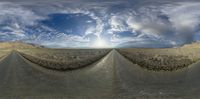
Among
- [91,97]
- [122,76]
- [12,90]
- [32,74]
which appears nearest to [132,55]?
[122,76]

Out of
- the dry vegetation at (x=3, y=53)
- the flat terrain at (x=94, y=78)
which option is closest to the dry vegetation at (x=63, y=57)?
the flat terrain at (x=94, y=78)

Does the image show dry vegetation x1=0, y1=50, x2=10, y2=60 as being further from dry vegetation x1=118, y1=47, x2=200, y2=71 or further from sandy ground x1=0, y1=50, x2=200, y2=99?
dry vegetation x1=118, y1=47, x2=200, y2=71

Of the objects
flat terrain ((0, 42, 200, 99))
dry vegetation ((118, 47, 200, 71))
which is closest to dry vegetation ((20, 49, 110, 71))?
flat terrain ((0, 42, 200, 99))

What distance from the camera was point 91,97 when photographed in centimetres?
321

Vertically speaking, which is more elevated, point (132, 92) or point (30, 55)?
point (30, 55)

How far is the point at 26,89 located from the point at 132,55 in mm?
1135

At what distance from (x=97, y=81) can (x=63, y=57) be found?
0.43 m

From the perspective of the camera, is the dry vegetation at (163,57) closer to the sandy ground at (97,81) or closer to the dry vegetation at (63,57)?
the sandy ground at (97,81)

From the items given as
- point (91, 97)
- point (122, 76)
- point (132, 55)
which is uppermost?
point (132, 55)

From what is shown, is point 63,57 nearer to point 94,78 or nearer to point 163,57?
point 94,78

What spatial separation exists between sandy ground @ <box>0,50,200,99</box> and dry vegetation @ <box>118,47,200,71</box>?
0.18 ft

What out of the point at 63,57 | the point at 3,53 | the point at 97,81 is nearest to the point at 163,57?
the point at 97,81

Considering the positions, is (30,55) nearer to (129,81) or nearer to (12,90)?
(12,90)

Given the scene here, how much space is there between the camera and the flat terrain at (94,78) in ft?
10.3
